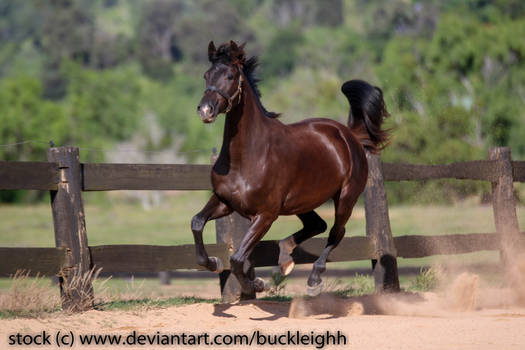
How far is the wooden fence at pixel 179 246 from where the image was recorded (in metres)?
7.00

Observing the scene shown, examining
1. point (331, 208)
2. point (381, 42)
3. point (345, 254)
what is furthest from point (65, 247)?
point (381, 42)

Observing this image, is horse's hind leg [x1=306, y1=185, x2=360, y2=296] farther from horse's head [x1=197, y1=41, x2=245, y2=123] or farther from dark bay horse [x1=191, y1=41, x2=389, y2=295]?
horse's head [x1=197, y1=41, x2=245, y2=123]

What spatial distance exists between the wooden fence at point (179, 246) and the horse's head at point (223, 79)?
4.70 ft

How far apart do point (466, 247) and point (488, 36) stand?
33927 millimetres

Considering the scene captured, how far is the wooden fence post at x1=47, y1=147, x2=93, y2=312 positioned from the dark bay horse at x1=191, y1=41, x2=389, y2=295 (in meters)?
1.12

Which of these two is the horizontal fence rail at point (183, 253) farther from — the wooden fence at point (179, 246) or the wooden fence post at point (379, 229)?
the wooden fence post at point (379, 229)

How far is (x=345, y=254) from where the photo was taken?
27.9ft

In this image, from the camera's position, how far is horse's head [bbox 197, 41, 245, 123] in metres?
6.33

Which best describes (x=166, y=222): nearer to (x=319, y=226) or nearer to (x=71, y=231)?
(x=319, y=226)

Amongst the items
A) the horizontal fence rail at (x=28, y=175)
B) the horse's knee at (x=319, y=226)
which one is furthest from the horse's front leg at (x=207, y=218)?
the horizontal fence rail at (x=28, y=175)

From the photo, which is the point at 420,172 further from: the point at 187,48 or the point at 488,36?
the point at 187,48

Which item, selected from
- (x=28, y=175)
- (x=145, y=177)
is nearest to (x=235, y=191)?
(x=145, y=177)

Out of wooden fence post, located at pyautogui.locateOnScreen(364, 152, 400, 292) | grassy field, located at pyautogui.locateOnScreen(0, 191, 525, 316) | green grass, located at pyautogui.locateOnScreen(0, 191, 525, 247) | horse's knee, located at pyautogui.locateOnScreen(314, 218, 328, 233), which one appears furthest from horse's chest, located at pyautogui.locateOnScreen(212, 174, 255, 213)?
green grass, located at pyautogui.locateOnScreen(0, 191, 525, 247)

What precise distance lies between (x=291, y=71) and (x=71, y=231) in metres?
96.0
